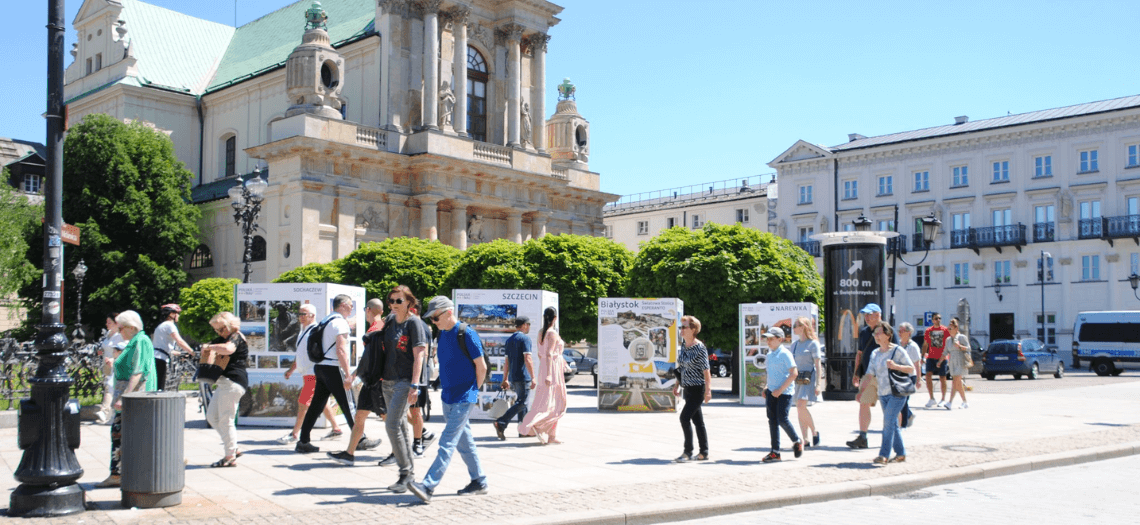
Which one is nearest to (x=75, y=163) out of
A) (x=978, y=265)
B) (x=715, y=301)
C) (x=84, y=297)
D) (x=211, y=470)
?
(x=84, y=297)

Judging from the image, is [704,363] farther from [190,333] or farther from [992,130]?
[992,130]

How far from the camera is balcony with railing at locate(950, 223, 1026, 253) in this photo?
55438 millimetres

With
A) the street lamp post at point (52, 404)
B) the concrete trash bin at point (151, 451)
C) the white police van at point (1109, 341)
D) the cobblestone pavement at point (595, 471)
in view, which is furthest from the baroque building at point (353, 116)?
the concrete trash bin at point (151, 451)

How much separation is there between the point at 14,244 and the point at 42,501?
4636 centimetres

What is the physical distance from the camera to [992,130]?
56750 mm

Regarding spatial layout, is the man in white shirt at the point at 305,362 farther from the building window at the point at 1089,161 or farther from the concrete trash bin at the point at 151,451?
the building window at the point at 1089,161

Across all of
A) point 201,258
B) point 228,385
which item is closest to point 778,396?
point 228,385

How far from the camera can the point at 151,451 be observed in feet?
27.5

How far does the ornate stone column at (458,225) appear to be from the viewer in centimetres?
4534

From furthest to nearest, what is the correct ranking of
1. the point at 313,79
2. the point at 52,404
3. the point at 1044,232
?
the point at 1044,232, the point at 313,79, the point at 52,404

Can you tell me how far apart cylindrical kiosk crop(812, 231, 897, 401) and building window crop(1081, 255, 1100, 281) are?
120 ft

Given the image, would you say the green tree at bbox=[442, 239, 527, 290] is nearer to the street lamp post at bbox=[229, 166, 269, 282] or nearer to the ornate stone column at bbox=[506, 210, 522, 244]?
the street lamp post at bbox=[229, 166, 269, 282]


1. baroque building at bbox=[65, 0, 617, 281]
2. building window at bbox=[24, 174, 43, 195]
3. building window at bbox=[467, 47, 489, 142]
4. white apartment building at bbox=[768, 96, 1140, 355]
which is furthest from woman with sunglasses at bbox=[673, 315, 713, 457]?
building window at bbox=[24, 174, 43, 195]

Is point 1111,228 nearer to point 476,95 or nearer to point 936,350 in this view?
point 476,95
